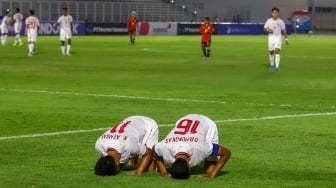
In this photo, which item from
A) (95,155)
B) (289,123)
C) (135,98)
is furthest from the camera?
(135,98)

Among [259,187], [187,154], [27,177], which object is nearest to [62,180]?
[27,177]

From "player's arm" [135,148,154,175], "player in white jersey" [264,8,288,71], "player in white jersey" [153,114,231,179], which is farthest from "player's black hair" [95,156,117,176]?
"player in white jersey" [264,8,288,71]

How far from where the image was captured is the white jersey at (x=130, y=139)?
11.1 m

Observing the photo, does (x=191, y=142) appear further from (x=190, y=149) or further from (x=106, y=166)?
(x=106, y=166)

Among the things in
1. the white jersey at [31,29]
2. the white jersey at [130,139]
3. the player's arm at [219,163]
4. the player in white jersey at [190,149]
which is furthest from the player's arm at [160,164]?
the white jersey at [31,29]

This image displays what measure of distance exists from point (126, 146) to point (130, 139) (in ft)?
0.36

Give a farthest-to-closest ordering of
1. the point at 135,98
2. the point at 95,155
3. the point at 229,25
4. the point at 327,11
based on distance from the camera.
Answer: the point at 327,11 → the point at 229,25 → the point at 135,98 → the point at 95,155

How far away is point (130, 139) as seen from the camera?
11141 millimetres

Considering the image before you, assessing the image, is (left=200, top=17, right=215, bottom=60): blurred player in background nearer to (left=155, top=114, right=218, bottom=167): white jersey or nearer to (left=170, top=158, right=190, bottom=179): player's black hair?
(left=155, top=114, right=218, bottom=167): white jersey

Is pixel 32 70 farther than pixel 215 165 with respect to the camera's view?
Yes

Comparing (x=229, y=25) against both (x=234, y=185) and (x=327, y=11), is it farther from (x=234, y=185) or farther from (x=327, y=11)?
(x=234, y=185)

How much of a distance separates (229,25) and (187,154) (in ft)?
289

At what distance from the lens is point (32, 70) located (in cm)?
3331

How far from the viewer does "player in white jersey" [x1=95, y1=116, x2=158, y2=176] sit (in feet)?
35.9
